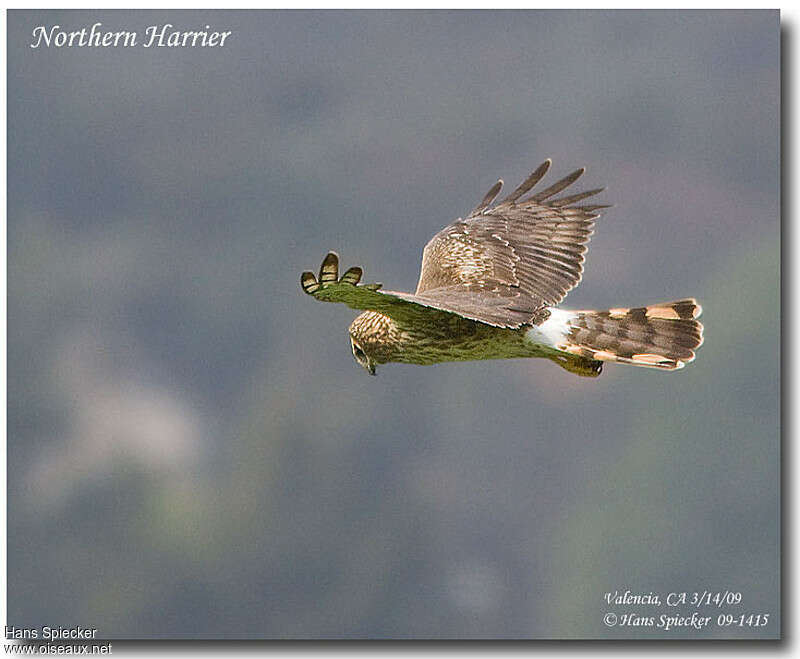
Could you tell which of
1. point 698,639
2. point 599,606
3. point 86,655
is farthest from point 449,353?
point 599,606

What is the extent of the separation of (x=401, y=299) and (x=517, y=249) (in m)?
1.37

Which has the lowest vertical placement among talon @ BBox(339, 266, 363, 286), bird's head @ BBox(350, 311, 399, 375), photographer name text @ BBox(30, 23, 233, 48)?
bird's head @ BBox(350, 311, 399, 375)

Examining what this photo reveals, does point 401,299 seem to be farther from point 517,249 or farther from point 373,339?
point 517,249

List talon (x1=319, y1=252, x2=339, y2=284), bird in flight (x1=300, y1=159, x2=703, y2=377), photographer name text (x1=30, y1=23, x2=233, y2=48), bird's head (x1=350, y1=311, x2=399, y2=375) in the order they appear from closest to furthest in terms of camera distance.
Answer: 1. talon (x1=319, y1=252, x2=339, y2=284)
2. bird in flight (x1=300, y1=159, x2=703, y2=377)
3. bird's head (x1=350, y1=311, x2=399, y2=375)
4. photographer name text (x1=30, y1=23, x2=233, y2=48)

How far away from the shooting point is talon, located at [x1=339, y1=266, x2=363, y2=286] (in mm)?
2586

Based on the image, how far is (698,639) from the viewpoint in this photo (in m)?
4.84

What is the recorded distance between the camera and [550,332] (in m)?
3.45

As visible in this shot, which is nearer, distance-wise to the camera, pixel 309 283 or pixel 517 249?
pixel 309 283

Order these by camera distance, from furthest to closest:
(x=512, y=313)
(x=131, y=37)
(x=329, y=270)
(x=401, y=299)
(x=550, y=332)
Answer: (x=131, y=37), (x=550, y=332), (x=512, y=313), (x=401, y=299), (x=329, y=270)

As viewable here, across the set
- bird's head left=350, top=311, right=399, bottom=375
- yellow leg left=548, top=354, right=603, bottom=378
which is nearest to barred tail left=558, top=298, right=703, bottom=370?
yellow leg left=548, top=354, right=603, bottom=378

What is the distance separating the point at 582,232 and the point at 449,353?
0.96 m

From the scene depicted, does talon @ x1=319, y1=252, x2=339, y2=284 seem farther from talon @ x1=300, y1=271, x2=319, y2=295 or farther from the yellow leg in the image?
the yellow leg

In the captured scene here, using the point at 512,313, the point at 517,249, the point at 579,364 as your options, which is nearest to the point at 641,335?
the point at 579,364

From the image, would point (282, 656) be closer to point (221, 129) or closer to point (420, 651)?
point (420, 651)
